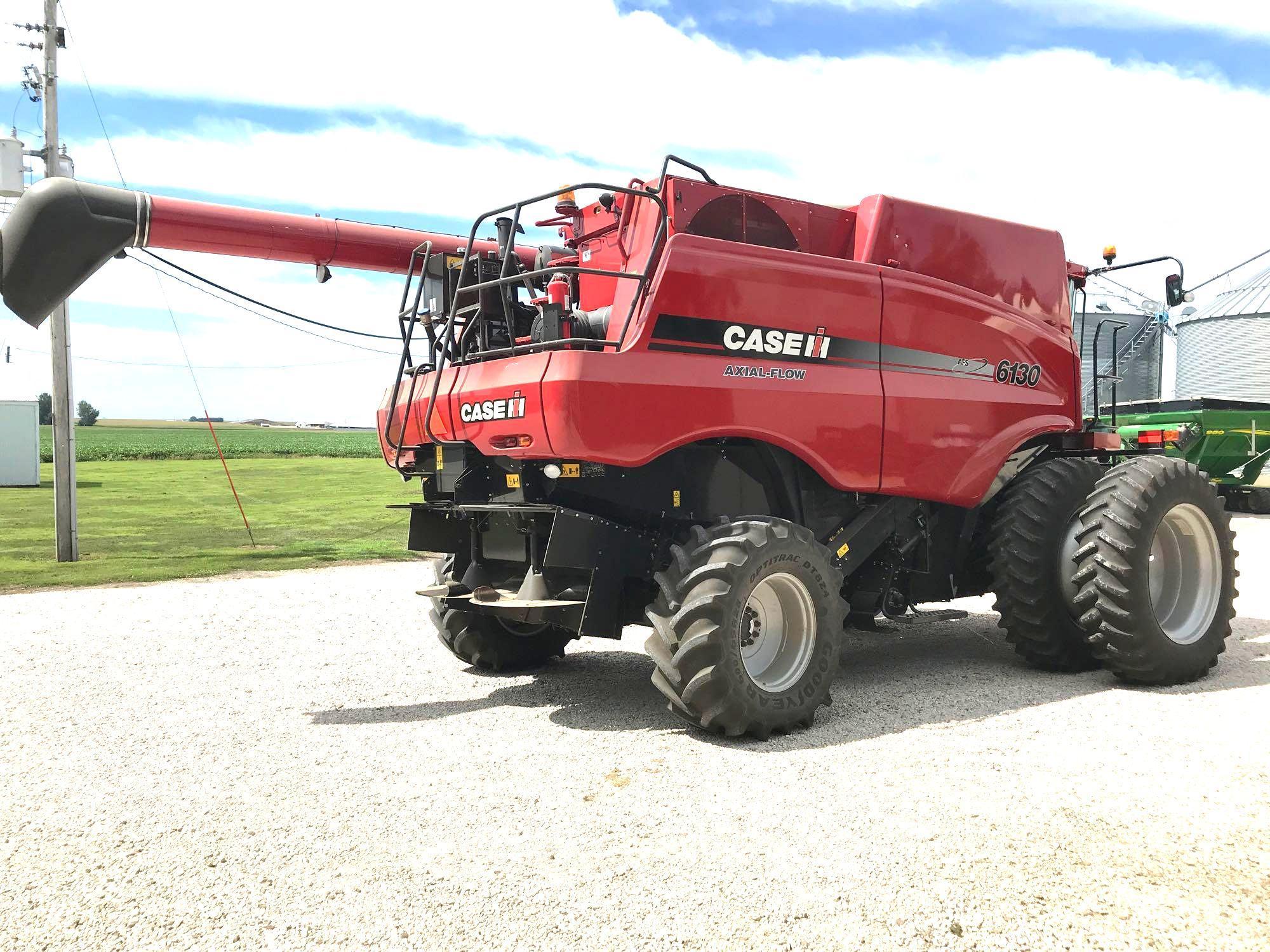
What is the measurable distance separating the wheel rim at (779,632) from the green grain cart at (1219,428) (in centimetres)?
1451

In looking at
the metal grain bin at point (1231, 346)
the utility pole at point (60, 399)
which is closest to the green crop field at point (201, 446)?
the utility pole at point (60, 399)

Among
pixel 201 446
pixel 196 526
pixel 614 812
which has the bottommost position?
pixel 201 446

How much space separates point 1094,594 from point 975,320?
6.45 ft

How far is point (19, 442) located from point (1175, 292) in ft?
92.6

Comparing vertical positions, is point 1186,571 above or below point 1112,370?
below

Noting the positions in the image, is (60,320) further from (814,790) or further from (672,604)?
(814,790)

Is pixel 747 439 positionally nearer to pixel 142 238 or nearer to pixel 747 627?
pixel 747 627

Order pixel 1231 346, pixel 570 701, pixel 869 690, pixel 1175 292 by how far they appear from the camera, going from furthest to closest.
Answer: pixel 1231 346
pixel 1175 292
pixel 869 690
pixel 570 701

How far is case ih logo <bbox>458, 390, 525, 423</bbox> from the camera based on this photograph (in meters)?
5.46

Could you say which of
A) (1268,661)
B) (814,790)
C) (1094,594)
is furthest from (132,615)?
(1268,661)

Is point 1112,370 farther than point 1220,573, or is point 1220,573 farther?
point 1112,370

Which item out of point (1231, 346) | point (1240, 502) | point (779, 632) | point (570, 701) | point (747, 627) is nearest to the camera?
point (747, 627)

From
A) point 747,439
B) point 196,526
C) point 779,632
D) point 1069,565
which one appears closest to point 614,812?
point 779,632

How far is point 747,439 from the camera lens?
606 centimetres
